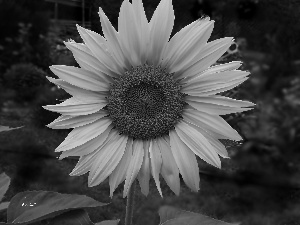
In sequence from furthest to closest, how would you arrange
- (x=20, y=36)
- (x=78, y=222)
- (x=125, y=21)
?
(x=20, y=36) < (x=78, y=222) < (x=125, y=21)

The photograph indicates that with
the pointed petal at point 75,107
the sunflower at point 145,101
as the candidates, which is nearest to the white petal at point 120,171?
the sunflower at point 145,101

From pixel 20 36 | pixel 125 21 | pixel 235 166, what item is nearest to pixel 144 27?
pixel 125 21

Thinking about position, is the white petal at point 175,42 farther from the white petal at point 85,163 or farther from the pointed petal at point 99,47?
the white petal at point 85,163

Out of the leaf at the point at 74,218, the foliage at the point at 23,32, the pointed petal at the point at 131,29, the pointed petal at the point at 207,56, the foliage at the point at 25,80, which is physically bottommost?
the leaf at the point at 74,218

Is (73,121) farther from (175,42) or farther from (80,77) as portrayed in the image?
(175,42)

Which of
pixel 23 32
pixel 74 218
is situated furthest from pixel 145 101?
pixel 23 32

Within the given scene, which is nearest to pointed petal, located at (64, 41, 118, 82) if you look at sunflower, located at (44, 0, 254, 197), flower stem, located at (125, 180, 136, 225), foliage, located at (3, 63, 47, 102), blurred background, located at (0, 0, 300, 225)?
sunflower, located at (44, 0, 254, 197)

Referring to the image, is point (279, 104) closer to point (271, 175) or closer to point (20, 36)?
point (271, 175)
